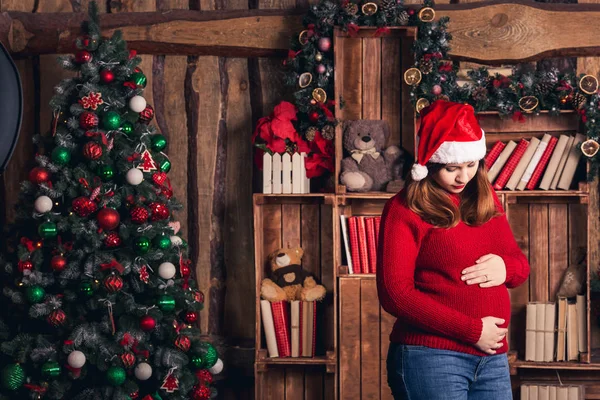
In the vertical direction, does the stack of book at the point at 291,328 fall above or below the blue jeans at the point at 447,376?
below

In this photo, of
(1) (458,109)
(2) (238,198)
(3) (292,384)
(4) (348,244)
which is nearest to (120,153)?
(2) (238,198)

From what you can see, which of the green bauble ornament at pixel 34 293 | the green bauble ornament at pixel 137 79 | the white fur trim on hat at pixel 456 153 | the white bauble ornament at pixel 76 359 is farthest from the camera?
the green bauble ornament at pixel 137 79

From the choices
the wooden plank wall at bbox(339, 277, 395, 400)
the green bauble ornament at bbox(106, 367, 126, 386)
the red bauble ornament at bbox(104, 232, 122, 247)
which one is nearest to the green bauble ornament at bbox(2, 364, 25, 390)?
the green bauble ornament at bbox(106, 367, 126, 386)

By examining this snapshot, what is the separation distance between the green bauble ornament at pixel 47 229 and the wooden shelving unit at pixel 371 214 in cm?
98

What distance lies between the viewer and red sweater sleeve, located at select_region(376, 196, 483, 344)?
213cm

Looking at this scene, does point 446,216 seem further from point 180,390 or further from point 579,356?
point 579,356

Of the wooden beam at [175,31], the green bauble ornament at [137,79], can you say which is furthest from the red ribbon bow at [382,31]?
the green bauble ornament at [137,79]

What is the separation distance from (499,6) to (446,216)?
7.82 feet

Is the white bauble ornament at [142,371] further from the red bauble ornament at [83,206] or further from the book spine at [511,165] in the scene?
the book spine at [511,165]

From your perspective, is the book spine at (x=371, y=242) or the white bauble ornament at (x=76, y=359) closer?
the white bauble ornament at (x=76, y=359)

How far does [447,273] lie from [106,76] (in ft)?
7.05

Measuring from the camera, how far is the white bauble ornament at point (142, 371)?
3.58 m

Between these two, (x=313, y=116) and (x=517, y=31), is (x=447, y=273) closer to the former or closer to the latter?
(x=313, y=116)

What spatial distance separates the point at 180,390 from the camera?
144 inches
